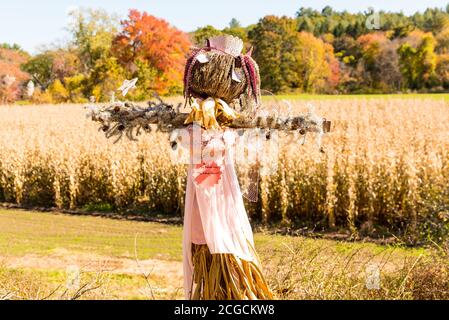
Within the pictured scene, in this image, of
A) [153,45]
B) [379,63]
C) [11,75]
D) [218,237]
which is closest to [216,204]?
[218,237]

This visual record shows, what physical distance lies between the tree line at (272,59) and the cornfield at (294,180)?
33.0ft

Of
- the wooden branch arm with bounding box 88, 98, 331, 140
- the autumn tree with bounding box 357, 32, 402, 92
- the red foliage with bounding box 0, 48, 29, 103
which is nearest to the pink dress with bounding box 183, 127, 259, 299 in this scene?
the wooden branch arm with bounding box 88, 98, 331, 140

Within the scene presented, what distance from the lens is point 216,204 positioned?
117 inches

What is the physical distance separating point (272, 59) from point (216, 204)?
23511mm

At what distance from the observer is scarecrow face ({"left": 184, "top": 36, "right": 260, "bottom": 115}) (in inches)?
119

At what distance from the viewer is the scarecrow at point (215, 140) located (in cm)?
291

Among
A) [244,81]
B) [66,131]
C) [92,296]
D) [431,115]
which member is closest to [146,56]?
[66,131]

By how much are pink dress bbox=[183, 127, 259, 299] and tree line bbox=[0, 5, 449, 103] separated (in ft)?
59.9

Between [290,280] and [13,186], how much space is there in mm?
8345

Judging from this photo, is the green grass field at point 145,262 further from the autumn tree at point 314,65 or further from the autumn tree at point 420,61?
the autumn tree at point 420,61

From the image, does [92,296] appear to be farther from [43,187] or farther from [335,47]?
[335,47]

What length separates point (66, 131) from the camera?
14789mm

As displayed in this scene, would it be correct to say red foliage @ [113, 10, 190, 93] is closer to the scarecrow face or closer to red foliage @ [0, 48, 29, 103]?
red foliage @ [0, 48, 29, 103]

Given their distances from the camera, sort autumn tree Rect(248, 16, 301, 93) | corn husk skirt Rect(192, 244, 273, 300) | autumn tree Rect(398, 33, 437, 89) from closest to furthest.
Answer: corn husk skirt Rect(192, 244, 273, 300) < autumn tree Rect(248, 16, 301, 93) < autumn tree Rect(398, 33, 437, 89)
